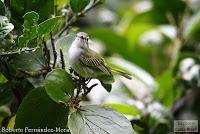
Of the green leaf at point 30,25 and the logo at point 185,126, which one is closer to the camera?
the green leaf at point 30,25

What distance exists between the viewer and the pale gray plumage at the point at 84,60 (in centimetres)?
73

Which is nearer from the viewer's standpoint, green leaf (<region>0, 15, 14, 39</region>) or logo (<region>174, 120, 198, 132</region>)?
green leaf (<region>0, 15, 14, 39</region>)

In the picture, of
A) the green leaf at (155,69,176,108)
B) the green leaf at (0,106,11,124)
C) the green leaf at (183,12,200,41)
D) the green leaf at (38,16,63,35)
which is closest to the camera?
the green leaf at (38,16,63,35)

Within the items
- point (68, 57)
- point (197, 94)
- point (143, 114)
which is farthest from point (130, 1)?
point (68, 57)

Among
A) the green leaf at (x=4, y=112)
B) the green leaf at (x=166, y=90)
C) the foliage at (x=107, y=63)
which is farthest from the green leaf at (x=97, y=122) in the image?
the green leaf at (x=166, y=90)

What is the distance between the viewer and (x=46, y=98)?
2.47 feet

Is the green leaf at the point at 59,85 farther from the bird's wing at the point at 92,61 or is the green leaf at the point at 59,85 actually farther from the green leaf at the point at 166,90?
the green leaf at the point at 166,90

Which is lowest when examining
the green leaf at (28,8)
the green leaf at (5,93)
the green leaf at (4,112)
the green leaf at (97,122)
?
the green leaf at (97,122)

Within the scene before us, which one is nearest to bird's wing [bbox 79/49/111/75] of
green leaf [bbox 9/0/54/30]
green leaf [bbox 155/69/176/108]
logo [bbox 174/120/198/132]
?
green leaf [bbox 9/0/54/30]

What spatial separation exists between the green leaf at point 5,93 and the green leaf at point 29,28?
0.13 meters

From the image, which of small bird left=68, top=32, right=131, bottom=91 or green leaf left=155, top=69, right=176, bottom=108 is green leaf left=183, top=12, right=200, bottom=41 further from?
small bird left=68, top=32, right=131, bottom=91

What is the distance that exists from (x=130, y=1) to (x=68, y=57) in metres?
1.76

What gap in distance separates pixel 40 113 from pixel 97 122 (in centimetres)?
11

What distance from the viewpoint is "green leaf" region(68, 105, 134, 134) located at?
2.24 ft
